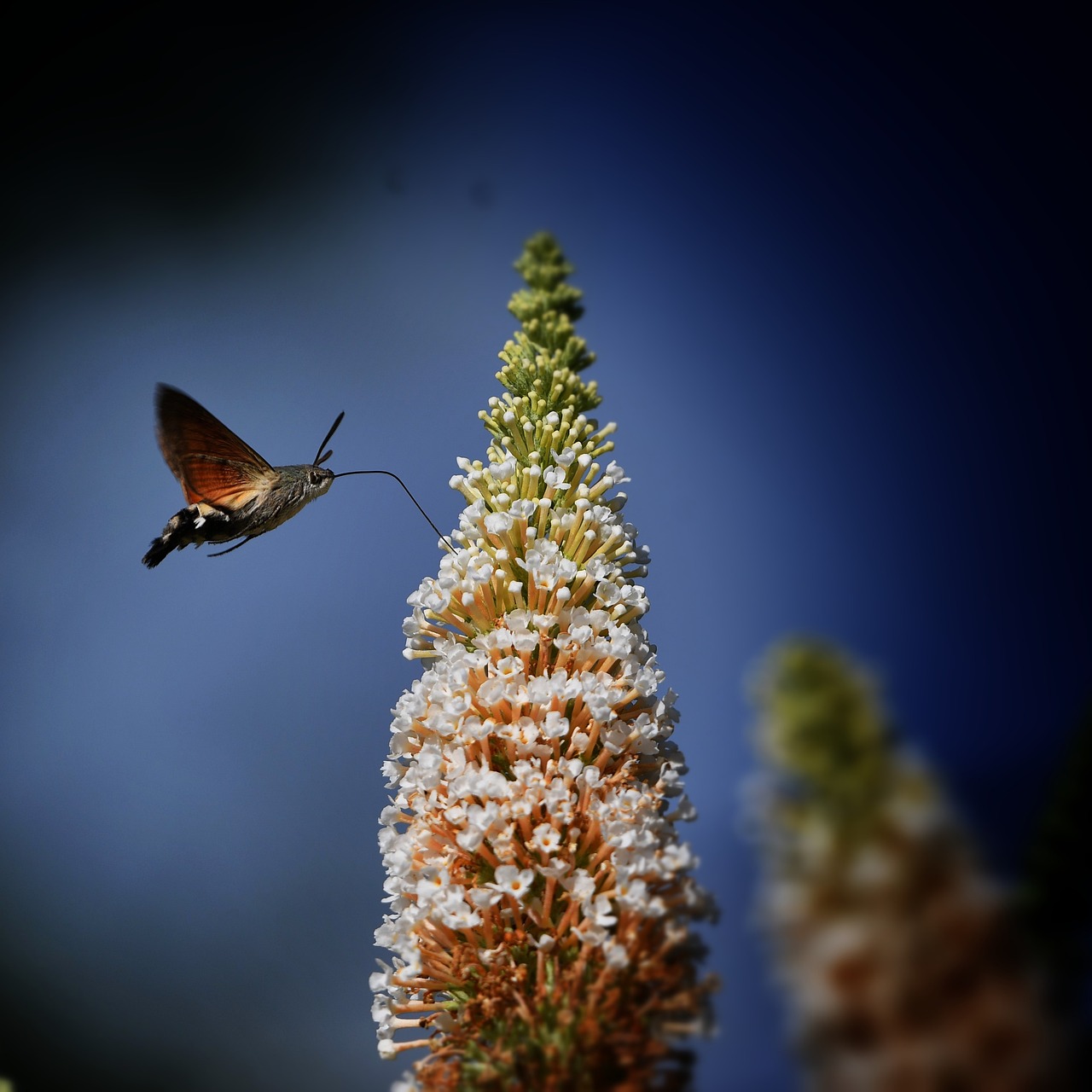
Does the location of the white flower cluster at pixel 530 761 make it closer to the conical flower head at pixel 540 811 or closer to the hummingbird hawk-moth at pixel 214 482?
the conical flower head at pixel 540 811

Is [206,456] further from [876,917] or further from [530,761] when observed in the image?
[876,917]

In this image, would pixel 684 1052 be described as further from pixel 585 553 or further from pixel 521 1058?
pixel 585 553

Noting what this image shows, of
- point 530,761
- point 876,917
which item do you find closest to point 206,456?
point 530,761

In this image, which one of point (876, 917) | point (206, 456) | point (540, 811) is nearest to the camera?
point (876, 917)

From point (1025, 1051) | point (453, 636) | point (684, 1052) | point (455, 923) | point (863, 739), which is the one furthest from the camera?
point (453, 636)

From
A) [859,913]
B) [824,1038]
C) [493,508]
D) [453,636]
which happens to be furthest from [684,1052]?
[493,508]

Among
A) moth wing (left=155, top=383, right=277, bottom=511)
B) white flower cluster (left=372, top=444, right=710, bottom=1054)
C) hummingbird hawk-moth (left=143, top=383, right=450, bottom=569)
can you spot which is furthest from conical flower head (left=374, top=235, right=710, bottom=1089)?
moth wing (left=155, top=383, right=277, bottom=511)
